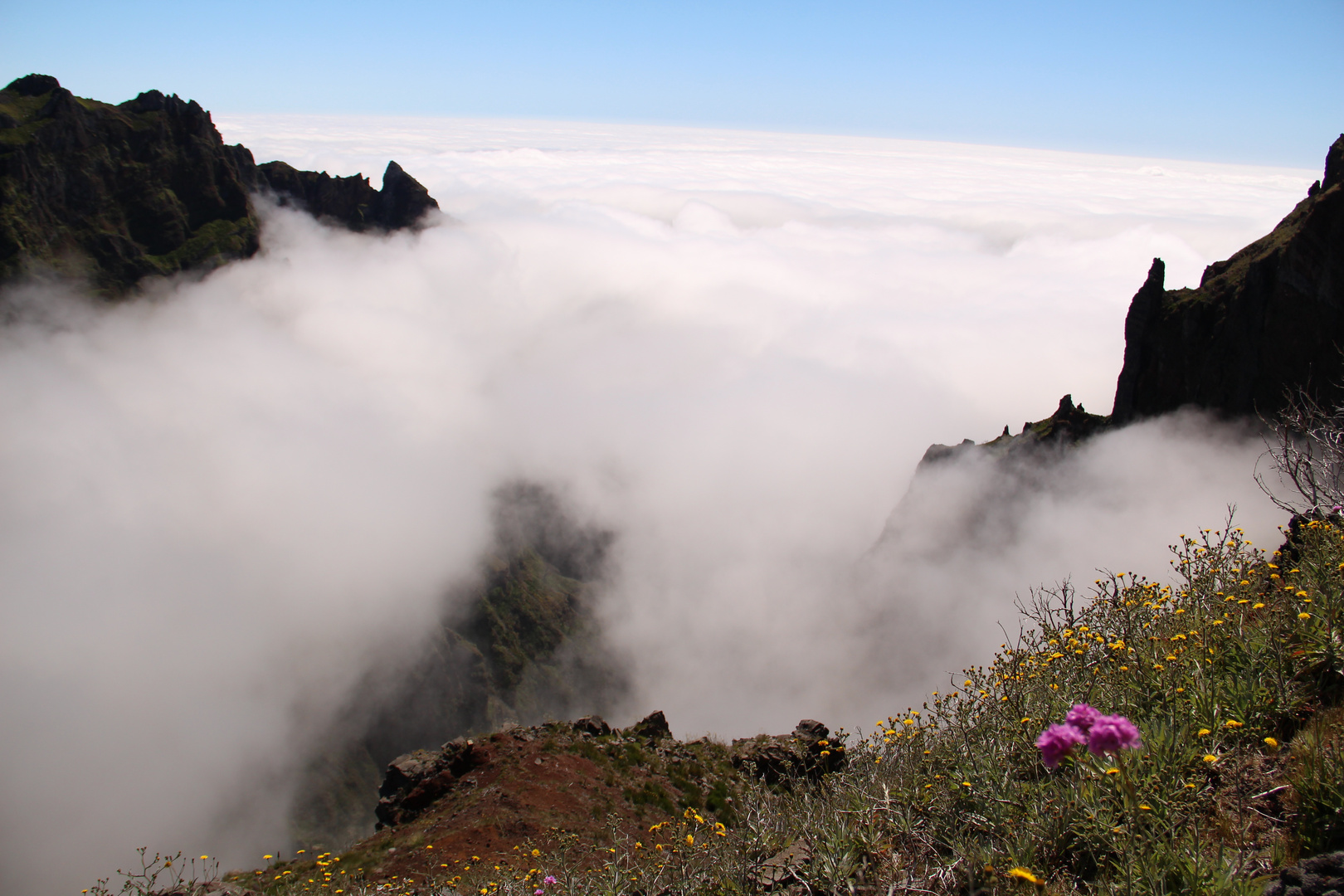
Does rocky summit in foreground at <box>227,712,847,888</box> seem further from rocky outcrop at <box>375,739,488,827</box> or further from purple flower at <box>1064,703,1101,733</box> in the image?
purple flower at <box>1064,703,1101,733</box>

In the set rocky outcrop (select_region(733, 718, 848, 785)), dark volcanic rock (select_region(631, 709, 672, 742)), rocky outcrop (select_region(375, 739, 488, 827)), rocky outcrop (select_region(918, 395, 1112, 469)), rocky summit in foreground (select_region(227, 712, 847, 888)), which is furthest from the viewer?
rocky outcrop (select_region(918, 395, 1112, 469))

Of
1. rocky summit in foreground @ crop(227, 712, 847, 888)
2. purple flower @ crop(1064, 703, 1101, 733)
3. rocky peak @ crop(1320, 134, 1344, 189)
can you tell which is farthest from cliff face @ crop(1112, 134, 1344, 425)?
purple flower @ crop(1064, 703, 1101, 733)

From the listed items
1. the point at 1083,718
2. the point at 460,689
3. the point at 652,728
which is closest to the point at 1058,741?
the point at 1083,718

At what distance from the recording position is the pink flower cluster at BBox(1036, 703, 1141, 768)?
3846mm

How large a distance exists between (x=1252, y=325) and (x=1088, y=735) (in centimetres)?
9376

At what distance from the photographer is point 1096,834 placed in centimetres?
554

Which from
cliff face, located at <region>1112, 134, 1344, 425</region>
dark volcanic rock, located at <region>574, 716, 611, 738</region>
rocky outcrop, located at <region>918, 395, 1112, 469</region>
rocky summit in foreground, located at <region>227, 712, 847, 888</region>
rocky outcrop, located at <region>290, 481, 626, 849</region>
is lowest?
rocky outcrop, located at <region>290, 481, 626, 849</region>

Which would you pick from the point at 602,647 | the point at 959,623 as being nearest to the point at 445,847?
the point at 959,623

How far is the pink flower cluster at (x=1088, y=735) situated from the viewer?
3.85m

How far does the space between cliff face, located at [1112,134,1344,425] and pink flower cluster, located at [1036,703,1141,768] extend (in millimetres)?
67025

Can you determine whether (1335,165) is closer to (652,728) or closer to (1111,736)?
(652,728)

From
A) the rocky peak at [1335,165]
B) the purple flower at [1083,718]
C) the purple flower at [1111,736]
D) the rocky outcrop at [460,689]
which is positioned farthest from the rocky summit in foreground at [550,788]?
the rocky outcrop at [460,689]

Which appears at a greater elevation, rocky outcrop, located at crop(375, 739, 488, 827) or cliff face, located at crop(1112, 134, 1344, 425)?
cliff face, located at crop(1112, 134, 1344, 425)

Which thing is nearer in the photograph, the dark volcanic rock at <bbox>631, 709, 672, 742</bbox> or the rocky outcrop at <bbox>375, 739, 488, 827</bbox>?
the rocky outcrop at <bbox>375, 739, 488, 827</bbox>
